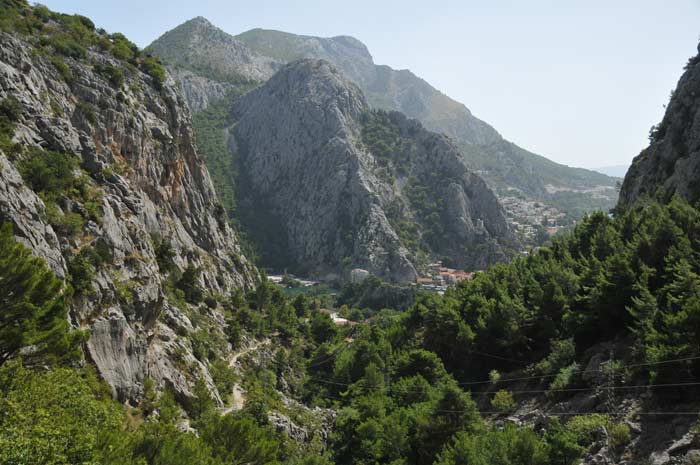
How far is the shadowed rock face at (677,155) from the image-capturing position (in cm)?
5256

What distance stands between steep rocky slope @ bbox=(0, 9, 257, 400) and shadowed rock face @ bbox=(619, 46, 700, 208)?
171 feet

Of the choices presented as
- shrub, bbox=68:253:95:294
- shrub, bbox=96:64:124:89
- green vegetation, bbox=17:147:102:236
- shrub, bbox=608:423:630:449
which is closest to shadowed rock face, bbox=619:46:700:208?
shrub, bbox=608:423:630:449

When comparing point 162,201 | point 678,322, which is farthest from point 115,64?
point 678,322

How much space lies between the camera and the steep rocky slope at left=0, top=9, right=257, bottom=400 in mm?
32750

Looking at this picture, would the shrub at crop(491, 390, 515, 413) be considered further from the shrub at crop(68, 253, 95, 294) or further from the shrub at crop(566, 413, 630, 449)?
the shrub at crop(68, 253, 95, 294)

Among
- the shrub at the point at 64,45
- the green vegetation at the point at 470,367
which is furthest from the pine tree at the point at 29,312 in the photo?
the shrub at the point at 64,45

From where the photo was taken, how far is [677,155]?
5978 cm

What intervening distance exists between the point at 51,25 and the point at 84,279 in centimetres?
5068

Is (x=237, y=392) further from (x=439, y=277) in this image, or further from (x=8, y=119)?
(x=439, y=277)

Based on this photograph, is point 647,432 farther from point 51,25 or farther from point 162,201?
point 51,25

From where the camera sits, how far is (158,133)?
7181 cm

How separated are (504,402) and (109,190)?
40510mm

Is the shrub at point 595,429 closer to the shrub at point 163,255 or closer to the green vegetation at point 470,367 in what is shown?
the green vegetation at point 470,367

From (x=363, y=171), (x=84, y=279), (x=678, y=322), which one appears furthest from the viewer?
(x=363, y=171)
